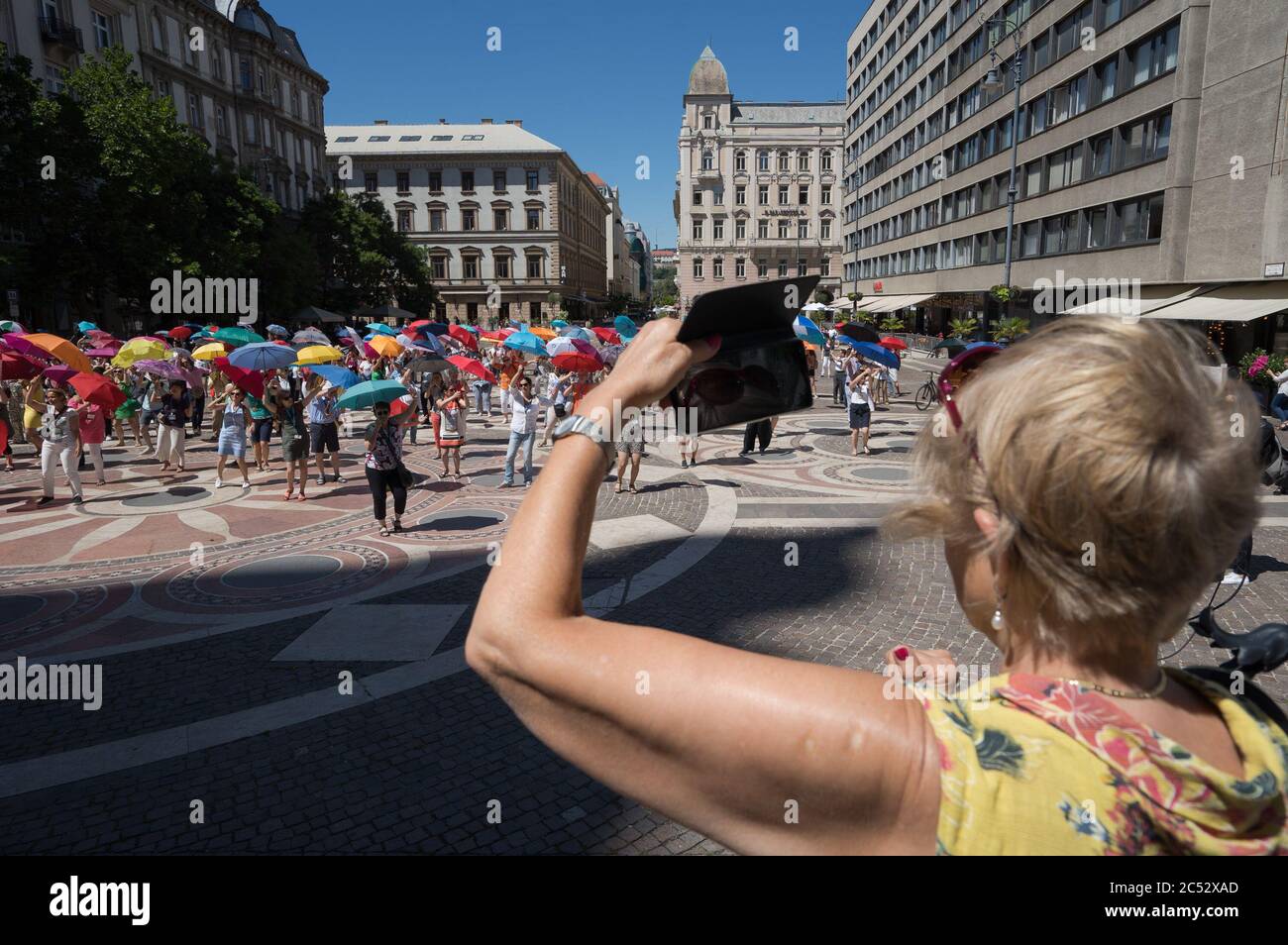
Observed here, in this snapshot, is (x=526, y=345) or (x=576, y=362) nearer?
(x=576, y=362)

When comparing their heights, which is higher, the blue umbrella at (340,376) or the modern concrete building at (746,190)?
the modern concrete building at (746,190)

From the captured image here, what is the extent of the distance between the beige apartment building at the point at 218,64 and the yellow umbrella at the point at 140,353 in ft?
84.4

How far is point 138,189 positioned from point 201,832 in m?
31.0

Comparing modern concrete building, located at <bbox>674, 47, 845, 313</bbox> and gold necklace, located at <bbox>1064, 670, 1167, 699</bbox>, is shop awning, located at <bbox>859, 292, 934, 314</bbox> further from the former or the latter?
gold necklace, located at <bbox>1064, 670, 1167, 699</bbox>

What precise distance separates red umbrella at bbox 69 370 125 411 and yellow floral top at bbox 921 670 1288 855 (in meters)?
13.4

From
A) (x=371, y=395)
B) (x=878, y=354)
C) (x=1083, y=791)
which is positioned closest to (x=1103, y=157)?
(x=878, y=354)

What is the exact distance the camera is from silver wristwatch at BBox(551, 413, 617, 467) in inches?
45.9

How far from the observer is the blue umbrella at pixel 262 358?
12297 mm

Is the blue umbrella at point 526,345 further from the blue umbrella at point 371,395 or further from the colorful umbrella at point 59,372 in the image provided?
the colorful umbrella at point 59,372

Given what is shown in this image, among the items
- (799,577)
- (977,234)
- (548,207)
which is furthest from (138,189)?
(548,207)

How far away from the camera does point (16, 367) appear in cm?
1109

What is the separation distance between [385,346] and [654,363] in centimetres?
1798

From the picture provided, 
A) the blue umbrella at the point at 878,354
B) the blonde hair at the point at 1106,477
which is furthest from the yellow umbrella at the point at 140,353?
the blonde hair at the point at 1106,477

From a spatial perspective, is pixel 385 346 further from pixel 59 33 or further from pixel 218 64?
pixel 218 64
